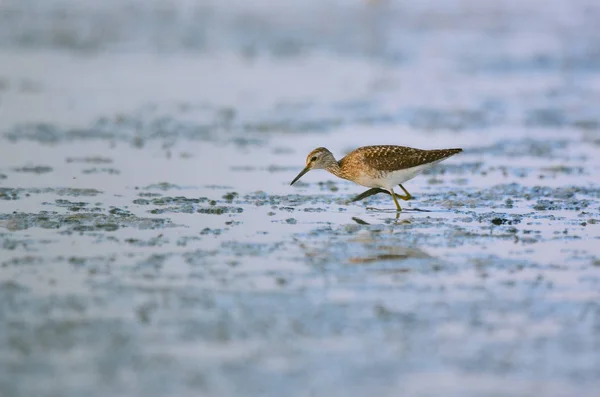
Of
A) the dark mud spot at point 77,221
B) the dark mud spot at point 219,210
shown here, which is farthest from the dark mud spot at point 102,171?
the dark mud spot at point 77,221

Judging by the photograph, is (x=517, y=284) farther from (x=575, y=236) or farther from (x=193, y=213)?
(x=193, y=213)

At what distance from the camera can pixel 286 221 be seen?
33.9 ft

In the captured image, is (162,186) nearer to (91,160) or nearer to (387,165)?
(91,160)

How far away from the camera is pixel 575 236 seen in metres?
9.77

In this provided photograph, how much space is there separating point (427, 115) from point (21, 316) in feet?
33.9

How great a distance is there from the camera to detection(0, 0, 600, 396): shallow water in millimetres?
6449

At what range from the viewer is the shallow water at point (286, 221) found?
254 inches

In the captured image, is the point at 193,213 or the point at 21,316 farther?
the point at 193,213

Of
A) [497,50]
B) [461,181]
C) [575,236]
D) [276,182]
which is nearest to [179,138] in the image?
[276,182]

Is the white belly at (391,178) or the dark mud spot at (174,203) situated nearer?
the dark mud spot at (174,203)

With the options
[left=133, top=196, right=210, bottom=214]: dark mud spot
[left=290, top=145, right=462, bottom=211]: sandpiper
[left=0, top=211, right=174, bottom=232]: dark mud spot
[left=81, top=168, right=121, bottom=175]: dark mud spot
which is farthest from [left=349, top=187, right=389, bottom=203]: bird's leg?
[left=81, top=168, right=121, bottom=175]: dark mud spot

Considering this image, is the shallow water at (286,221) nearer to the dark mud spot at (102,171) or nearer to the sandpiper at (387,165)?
the dark mud spot at (102,171)

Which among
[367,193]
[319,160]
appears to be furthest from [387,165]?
[319,160]

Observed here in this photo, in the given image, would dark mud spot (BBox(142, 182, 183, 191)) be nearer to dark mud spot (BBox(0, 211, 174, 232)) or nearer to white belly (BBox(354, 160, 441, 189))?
dark mud spot (BBox(0, 211, 174, 232))
